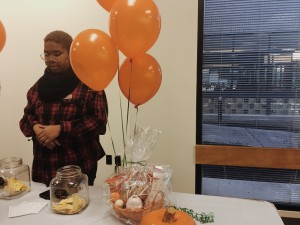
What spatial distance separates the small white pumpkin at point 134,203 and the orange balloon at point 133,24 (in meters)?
0.66

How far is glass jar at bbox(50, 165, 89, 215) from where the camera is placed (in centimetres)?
114

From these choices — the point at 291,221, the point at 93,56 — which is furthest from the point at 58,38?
the point at 291,221

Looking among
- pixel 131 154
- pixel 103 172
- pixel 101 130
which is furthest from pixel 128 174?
pixel 103 172

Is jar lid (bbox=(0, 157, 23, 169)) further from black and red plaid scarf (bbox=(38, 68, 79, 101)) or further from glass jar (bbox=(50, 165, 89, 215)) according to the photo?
black and red plaid scarf (bbox=(38, 68, 79, 101))

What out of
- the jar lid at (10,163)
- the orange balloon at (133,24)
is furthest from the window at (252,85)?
the jar lid at (10,163)

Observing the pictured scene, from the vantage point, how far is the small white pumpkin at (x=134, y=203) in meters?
1.02

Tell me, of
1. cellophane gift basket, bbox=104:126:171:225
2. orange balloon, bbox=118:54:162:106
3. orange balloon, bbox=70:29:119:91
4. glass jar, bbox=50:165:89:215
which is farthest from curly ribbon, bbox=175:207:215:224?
orange balloon, bbox=70:29:119:91

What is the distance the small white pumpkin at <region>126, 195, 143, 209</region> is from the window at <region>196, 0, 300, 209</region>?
61.0 inches

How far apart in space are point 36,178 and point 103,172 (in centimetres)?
70

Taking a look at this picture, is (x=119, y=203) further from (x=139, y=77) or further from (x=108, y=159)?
(x=108, y=159)

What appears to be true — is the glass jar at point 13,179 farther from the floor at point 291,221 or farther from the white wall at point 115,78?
the floor at point 291,221

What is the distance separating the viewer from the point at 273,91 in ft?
7.86

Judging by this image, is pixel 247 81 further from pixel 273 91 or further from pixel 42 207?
pixel 42 207

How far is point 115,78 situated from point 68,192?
1.29 m
